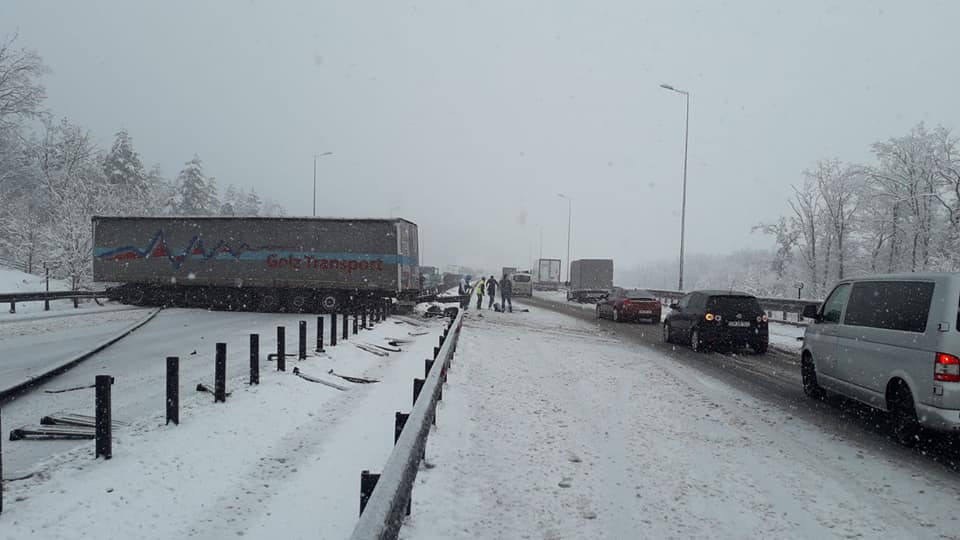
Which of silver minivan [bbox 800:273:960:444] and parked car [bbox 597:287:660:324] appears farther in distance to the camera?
parked car [bbox 597:287:660:324]

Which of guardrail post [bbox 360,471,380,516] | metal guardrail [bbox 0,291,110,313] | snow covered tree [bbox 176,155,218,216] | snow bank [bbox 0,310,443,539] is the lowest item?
snow bank [bbox 0,310,443,539]

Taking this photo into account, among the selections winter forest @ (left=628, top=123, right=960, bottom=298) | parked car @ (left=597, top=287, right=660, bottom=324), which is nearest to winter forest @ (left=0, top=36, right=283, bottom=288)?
parked car @ (left=597, top=287, right=660, bottom=324)

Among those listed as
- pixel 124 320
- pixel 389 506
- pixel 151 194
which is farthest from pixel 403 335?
pixel 151 194

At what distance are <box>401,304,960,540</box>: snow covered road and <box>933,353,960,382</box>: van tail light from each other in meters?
0.85

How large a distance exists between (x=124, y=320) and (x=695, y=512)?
19324 millimetres

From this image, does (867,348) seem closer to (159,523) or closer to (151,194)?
(159,523)

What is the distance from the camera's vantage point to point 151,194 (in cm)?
5688

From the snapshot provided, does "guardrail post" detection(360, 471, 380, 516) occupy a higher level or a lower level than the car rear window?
lower

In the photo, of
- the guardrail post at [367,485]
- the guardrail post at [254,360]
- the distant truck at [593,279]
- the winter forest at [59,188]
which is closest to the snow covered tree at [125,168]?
the winter forest at [59,188]

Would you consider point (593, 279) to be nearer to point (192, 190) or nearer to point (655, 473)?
point (655, 473)

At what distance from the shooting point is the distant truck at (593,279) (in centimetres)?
4133

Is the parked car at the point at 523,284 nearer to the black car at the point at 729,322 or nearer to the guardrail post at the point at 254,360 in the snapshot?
the black car at the point at 729,322

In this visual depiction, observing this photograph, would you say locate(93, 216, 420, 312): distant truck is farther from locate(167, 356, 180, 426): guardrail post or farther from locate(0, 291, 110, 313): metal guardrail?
locate(167, 356, 180, 426): guardrail post

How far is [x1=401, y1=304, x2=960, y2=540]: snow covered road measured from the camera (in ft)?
13.1
